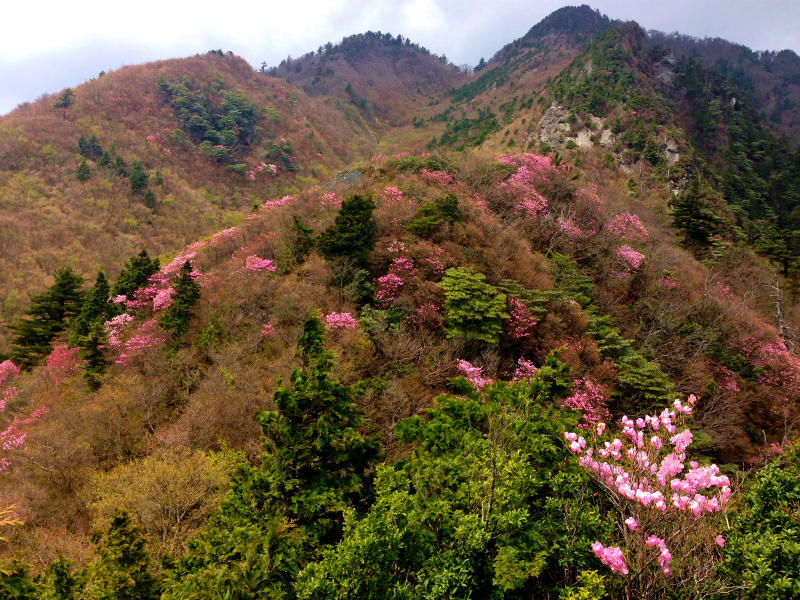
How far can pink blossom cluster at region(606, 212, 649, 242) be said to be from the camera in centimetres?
2658

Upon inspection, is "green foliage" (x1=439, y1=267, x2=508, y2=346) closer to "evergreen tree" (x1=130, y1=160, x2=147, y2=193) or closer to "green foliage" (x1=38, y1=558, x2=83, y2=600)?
"green foliage" (x1=38, y1=558, x2=83, y2=600)

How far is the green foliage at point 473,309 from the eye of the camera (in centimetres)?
1485

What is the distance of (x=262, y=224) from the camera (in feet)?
75.1

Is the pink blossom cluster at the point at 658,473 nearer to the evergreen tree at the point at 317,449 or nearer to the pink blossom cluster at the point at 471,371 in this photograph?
the evergreen tree at the point at 317,449

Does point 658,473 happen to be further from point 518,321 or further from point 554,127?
point 554,127

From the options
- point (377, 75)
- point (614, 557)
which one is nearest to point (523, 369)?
point (614, 557)

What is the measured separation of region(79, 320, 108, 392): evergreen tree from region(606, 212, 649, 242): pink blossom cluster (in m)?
29.1

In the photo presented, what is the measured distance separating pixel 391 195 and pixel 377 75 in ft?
362

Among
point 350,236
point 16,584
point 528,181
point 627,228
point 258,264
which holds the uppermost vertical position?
point 528,181

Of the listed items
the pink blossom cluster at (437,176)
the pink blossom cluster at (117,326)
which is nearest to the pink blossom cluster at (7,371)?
the pink blossom cluster at (117,326)

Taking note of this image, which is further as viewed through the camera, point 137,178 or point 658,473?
point 137,178

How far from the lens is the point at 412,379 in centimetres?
1352

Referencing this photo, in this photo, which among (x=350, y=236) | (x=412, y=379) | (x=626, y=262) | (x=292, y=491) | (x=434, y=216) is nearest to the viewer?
(x=292, y=491)

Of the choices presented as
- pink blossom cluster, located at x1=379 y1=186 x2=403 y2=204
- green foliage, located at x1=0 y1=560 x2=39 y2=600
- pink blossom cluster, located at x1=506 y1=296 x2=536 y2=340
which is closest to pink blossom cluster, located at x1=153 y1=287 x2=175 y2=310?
pink blossom cluster, located at x1=379 y1=186 x2=403 y2=204
